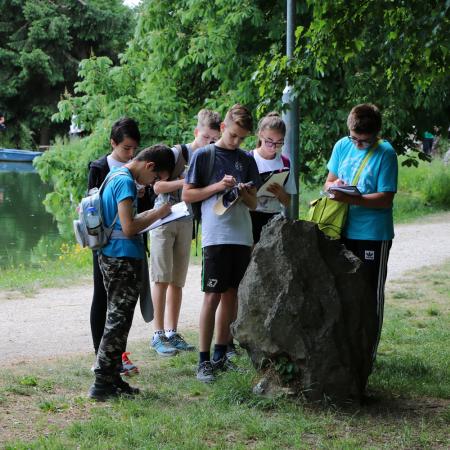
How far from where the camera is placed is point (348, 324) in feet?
18.0

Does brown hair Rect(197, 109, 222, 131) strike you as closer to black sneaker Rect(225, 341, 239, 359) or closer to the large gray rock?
the large gray rock

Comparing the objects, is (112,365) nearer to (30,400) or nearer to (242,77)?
(30,400)

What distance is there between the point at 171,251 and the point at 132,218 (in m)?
1.75

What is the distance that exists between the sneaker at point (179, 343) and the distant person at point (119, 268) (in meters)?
1.56

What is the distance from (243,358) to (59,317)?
9.55 ft

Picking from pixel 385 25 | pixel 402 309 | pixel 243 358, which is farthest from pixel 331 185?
pixel 402 309

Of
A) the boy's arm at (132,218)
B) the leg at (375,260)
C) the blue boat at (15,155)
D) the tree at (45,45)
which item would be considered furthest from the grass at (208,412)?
the tree at (45,45)

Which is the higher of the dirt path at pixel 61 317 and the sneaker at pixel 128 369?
the sneaker at pixel 128 369

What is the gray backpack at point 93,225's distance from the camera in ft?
18.2

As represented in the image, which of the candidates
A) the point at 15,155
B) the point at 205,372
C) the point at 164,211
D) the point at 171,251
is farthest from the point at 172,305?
the point at 15,155

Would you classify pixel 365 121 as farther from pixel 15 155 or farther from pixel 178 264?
pixel 15 155

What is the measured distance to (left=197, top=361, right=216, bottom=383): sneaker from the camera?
6062mm

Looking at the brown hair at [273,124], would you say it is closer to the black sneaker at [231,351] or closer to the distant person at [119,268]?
the distant person at [119,268]

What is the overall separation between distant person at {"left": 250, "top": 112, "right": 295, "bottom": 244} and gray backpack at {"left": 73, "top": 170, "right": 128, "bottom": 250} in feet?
4.54
